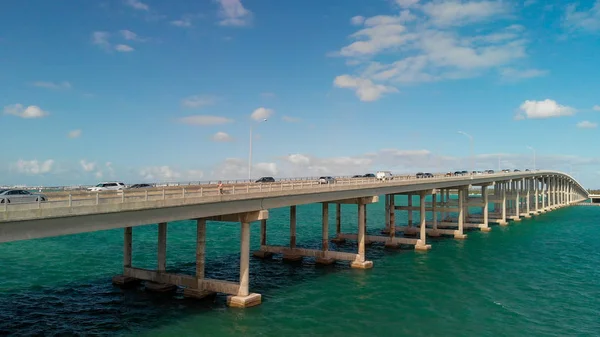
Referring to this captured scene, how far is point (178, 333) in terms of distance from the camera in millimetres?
27625

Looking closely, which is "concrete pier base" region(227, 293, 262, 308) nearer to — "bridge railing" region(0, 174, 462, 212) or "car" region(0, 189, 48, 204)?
"bridge railing" region(0, 174, 462, 212)

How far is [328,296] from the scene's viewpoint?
37.4m

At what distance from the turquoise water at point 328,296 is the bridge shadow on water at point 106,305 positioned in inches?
3.2

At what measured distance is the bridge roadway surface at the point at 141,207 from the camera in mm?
21545

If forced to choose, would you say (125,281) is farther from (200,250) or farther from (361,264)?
(361,264)

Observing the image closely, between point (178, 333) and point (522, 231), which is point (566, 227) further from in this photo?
point (178, 333)

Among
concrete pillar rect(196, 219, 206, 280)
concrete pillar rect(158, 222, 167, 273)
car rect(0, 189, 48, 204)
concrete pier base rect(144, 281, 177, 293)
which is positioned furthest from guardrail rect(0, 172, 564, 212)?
concrete pier base rect(144, 281, 177, 293)

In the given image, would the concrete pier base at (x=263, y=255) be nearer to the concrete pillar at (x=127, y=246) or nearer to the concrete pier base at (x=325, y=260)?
the concrete pier base at (x=325, y=260)

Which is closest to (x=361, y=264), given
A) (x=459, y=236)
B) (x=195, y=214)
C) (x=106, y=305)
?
(x=195, y=214)

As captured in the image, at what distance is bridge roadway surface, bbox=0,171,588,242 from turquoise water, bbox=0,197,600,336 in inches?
290

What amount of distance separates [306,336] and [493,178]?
8169cm

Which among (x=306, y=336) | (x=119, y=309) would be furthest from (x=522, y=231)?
(x=119, y=309)

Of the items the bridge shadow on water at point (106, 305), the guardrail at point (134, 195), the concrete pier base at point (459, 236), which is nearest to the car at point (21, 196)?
the guardrail at point (134, 195)

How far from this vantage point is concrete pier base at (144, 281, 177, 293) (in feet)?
121
